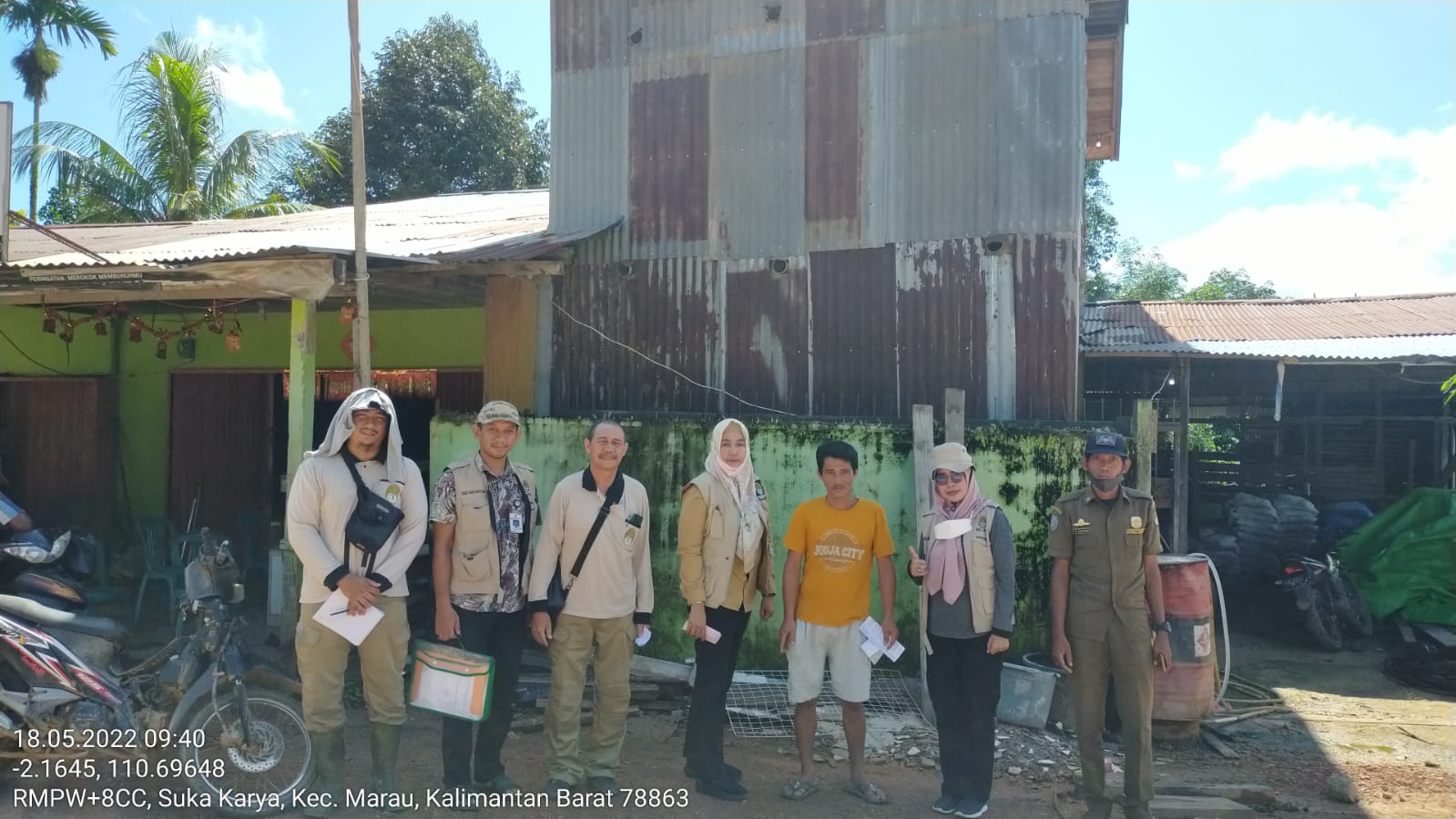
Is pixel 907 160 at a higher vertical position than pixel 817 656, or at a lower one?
higher

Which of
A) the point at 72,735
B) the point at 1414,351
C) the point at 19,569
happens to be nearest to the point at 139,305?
the point at 19,569

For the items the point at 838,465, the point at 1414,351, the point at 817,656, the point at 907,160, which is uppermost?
the point at 907,160

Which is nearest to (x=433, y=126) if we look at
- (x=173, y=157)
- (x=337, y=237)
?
(x=173, y=157)

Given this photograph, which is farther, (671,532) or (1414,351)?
(1414,351)

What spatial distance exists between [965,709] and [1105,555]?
3.10 feet

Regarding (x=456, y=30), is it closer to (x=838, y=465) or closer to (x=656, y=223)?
(x=656, y=223)

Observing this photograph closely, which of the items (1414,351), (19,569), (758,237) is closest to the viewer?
(19,569)

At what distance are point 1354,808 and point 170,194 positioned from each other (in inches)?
722

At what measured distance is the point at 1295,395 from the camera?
11070mm

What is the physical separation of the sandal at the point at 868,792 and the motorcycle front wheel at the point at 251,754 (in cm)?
245

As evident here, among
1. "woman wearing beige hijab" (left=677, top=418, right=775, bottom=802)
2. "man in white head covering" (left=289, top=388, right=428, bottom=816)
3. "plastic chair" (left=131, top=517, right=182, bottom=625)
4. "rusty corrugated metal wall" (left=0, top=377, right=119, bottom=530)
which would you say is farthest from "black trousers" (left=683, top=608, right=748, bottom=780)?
"rusty corrugated metal wall" (left=0, top=377, right=119, bottom=530)

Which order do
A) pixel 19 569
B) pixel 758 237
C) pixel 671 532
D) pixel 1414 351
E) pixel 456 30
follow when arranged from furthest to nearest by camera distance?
pixel 456 30, pixel 1414 351, pixel 758 237, pixel 671 532, pixel 19 569

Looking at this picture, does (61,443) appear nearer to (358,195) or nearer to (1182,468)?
(358,195)

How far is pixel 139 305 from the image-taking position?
9055 millimetres
